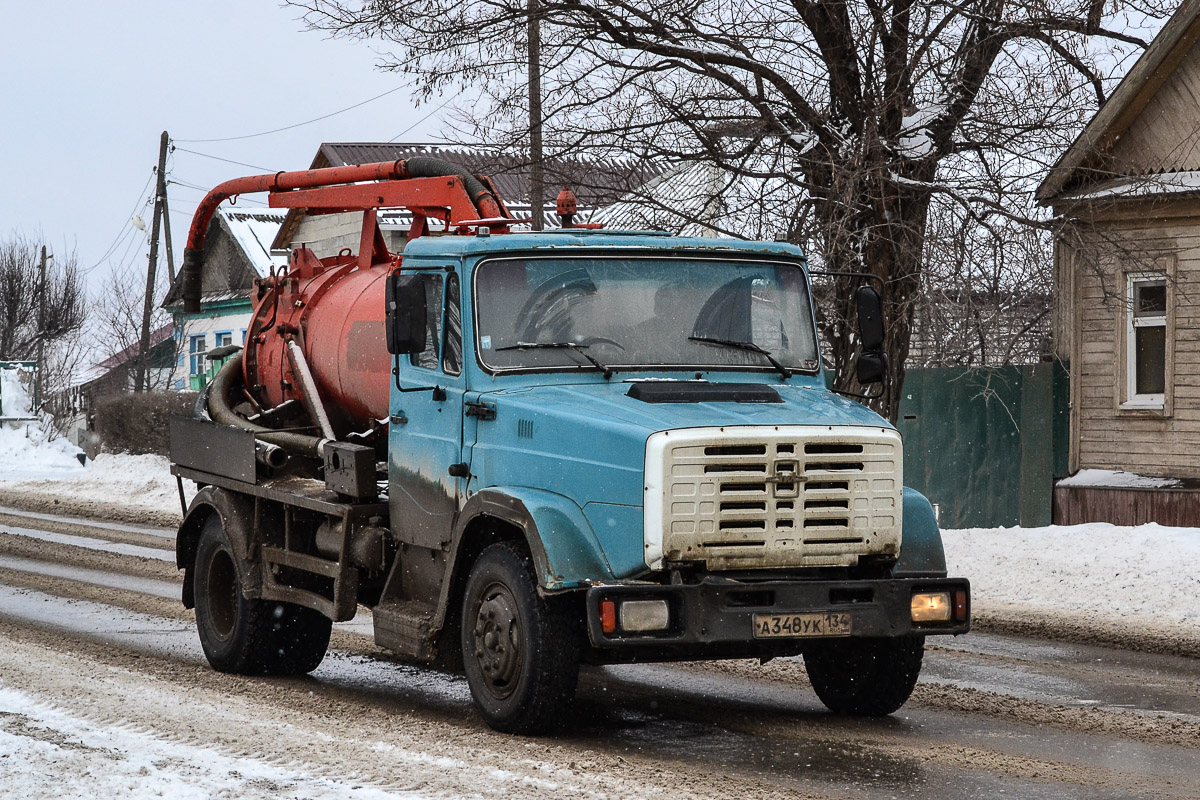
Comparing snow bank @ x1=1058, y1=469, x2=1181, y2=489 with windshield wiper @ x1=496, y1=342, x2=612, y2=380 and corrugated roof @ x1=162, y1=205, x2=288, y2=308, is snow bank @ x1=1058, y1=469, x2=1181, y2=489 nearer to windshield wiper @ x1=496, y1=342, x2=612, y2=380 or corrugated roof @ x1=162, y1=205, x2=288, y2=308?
windshield wiper @ x1=496, y1=342, x2=612, y2=380

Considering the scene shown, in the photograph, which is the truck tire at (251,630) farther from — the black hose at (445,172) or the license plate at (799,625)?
the license plate at (799,625)

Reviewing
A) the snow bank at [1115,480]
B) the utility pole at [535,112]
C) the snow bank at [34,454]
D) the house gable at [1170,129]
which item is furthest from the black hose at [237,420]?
the snow bank at [34,454]

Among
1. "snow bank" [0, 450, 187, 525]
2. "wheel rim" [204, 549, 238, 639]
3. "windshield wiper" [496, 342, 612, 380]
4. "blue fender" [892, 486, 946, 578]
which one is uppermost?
"windshield wiper" [496, 342, 612, 380]

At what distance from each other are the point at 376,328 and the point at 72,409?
2938cm

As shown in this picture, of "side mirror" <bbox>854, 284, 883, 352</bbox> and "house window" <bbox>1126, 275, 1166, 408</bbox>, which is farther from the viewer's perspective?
"house window" <bbox>1126, 275, 1166, 408</bbox>

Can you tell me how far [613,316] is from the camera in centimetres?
736

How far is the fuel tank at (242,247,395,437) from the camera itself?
8898 millimetres

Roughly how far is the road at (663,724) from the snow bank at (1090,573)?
1.44 metres

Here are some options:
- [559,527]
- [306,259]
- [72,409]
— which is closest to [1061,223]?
[306,259]

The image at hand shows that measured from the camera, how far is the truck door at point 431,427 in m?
7.46

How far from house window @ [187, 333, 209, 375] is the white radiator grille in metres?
40.8

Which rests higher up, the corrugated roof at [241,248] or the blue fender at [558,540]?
the corrugated roof at [241,248]

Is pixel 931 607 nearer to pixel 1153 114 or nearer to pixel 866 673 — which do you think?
pixel 866 673

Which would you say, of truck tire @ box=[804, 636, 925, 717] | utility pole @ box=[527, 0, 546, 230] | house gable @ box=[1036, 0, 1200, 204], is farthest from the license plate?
house gable @ box=[1036, 0, 1200, 204]
